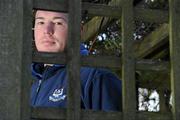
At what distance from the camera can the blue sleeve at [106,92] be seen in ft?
10.8

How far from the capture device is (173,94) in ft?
10.4

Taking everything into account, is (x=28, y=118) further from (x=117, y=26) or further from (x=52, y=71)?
(x=117, y=26)

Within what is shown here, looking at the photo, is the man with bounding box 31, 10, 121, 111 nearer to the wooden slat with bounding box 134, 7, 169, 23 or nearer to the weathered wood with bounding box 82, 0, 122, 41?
the wooden slat with bounding box 134, 7, 169, 23

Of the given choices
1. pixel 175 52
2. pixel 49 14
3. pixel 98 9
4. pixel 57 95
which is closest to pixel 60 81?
pixel 57 95

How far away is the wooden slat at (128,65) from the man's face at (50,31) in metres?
0.42

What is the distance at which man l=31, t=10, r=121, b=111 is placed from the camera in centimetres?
333

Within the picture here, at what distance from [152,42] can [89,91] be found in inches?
51.8

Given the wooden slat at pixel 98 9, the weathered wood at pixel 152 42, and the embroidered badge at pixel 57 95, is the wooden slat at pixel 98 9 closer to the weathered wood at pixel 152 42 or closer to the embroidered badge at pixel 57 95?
the embroidered badge at pixel 57 95

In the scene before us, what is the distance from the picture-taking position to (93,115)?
3.04m

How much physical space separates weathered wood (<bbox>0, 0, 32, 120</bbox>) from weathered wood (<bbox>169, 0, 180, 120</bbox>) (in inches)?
28.4

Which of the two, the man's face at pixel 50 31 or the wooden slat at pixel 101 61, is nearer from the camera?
the wooden slat at pixel 101 61

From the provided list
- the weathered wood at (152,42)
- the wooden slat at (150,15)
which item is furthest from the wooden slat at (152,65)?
the weathered wood at (152,42)

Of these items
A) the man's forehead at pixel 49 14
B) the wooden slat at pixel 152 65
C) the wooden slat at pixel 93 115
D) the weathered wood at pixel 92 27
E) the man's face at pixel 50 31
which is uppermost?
the weathered wood at pixel 92 27

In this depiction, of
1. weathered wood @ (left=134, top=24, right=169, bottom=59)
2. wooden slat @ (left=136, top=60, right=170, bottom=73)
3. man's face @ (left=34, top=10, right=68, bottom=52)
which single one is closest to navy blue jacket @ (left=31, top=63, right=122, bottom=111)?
man's face @ (left=34, top=10, right=68, bottom=52)
